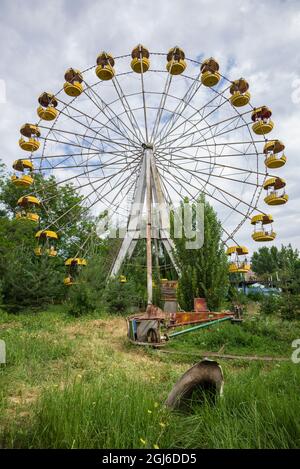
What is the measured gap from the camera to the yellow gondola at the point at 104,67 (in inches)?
596

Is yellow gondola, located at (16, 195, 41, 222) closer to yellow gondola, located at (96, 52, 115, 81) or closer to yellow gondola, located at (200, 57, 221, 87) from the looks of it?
yellow gondola, located at (96, 52, 115, 81)

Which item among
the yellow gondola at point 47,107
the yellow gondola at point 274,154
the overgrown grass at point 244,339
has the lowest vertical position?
the overgrown grass at point 244,339

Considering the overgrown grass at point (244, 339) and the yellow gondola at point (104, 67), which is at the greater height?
the yellow gondola at point (104, 67)

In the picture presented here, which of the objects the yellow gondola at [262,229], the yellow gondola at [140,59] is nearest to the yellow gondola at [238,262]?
the yellow gondola at [262,229]

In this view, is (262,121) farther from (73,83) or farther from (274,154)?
(73,83)

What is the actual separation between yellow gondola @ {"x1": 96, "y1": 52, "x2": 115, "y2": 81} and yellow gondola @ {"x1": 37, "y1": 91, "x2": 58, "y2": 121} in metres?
2.85

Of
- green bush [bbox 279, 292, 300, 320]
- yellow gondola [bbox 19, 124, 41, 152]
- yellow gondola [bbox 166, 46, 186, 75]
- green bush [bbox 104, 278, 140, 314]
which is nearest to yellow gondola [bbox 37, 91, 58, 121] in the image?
yellow gondola [bbox 19, 124, 41, 152]

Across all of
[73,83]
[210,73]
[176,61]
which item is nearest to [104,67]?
[73,83]

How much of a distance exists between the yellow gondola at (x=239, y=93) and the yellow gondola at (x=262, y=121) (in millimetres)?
1093

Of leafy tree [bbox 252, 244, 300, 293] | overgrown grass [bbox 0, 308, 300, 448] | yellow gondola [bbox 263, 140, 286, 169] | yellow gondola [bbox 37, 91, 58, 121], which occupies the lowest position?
overgrown grass [bbox 0, 308, 300, 448]

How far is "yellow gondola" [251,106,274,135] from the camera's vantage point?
15.7m

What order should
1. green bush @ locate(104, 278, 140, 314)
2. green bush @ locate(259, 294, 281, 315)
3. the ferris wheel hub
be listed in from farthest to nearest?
the ferris wheel hub
green bush @ locate(104, 278, 140, 314)
green bush @ locate(259, 294, 281, 315)

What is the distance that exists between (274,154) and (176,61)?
650cm

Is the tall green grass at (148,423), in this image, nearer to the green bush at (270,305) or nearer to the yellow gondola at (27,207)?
the green bush at (270,305)
